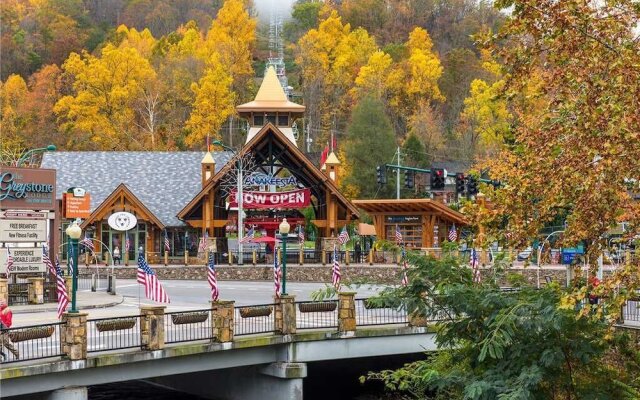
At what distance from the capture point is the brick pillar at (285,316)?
29.4 metres

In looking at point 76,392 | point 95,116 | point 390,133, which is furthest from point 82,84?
point 76,392

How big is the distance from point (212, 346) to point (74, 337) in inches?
164

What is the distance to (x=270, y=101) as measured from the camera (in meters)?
72.8

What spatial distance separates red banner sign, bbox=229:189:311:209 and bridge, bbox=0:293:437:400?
94.5 ft

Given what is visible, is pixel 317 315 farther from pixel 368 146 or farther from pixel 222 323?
pixel 368 146

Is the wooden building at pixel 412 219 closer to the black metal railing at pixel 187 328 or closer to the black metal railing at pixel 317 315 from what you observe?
the black metal railing at pixel 317 315

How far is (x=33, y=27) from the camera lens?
14525cm

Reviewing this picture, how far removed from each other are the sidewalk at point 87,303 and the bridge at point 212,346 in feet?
21.4

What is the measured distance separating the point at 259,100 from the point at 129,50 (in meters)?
38.9

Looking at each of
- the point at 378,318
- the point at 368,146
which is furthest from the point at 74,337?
the point at 368,146

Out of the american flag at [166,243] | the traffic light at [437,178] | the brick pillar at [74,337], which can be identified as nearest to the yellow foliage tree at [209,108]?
the american flag at [166,243]

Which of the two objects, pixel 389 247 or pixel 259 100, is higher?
pixel 259 100

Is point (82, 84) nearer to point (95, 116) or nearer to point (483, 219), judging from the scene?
point (95, 116)

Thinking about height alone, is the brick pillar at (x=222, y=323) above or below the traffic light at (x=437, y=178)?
below
